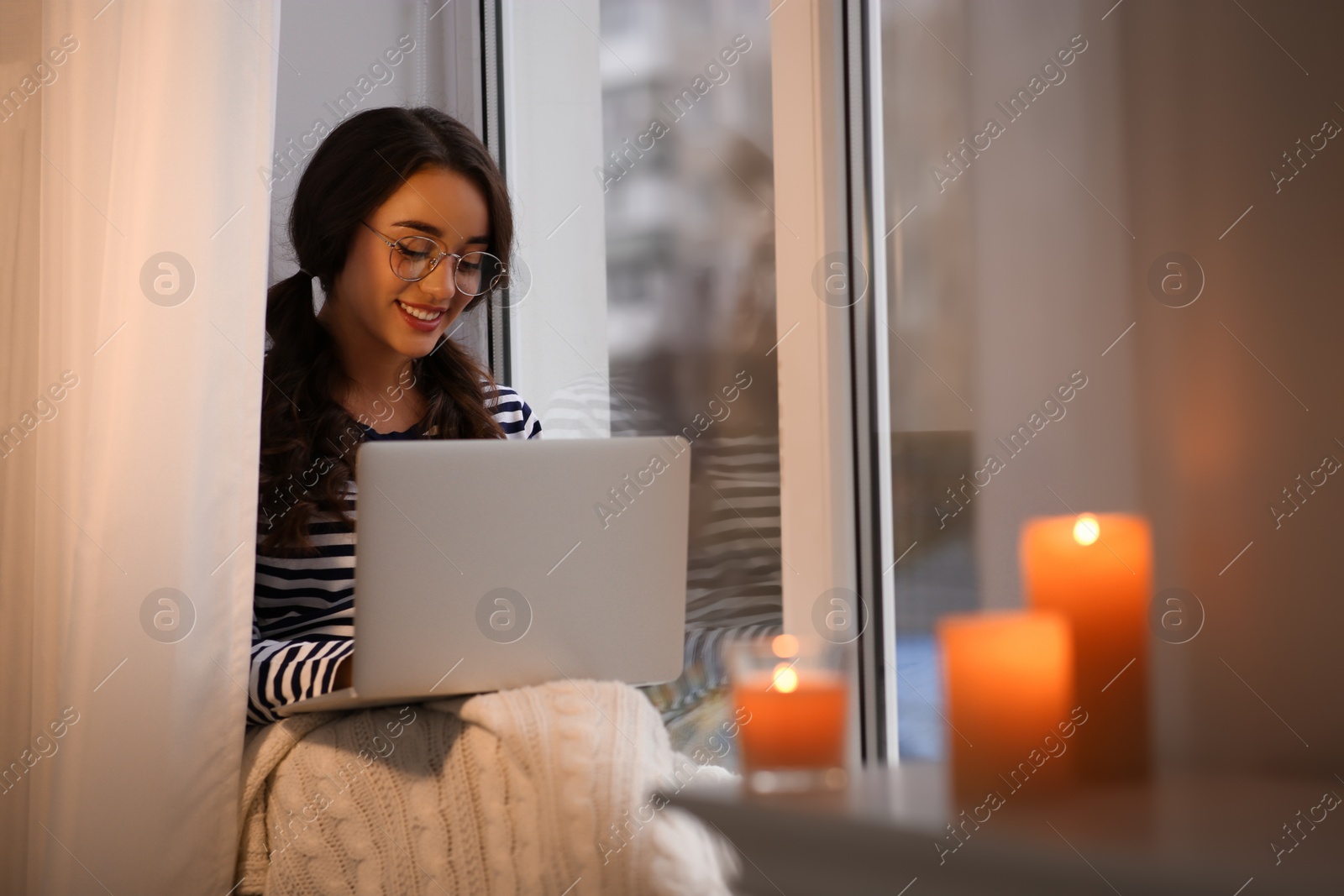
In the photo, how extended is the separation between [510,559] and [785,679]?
501mm

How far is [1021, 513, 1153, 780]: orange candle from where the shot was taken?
40cm

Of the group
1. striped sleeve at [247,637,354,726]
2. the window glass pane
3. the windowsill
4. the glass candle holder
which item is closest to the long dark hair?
striped sleeve at [247,637,354,726]

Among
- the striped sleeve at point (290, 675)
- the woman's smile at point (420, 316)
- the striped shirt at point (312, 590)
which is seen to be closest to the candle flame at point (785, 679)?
the striped sleeve at point (290, 675)

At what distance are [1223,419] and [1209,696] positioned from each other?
0.72 feet

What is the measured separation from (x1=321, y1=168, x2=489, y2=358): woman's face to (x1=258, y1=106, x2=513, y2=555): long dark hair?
0.02 meters

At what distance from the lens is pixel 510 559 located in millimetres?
941

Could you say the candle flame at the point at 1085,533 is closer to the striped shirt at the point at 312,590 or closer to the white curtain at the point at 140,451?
the white curtain at the point at 140,451

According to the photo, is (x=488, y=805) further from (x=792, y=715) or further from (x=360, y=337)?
(x=360, y=337)

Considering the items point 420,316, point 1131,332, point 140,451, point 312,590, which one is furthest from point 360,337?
point 1131,332

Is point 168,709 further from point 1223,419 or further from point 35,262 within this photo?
point 1223,419

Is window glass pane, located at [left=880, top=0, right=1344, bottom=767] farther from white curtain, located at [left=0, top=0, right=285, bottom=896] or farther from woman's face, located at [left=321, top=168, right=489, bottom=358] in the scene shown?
white curtain, located at [left=0, top=0, right=285, bottom=896]

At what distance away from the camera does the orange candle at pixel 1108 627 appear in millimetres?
399

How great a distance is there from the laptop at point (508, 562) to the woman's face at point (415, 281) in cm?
59

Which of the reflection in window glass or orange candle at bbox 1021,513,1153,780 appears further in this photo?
the reflection in window glass
